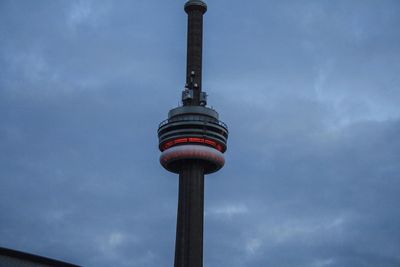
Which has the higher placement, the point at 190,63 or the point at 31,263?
the point at 190,63

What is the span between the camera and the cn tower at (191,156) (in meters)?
120

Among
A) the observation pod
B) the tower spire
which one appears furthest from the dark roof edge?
the tower spire

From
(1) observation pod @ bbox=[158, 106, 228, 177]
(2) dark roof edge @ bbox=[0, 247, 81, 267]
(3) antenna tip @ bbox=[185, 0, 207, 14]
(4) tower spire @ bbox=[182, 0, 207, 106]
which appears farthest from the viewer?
(3) antenna tip @ bbox=[185, 0, 207, 14]

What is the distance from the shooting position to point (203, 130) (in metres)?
125

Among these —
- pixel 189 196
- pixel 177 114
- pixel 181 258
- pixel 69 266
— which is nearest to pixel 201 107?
pixel 177 114

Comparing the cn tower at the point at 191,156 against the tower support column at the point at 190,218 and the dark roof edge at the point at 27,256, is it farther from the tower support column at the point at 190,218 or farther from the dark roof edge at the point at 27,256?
the dark roof edge at the point at 27,256

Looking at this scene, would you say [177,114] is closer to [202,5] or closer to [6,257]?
[202,5]

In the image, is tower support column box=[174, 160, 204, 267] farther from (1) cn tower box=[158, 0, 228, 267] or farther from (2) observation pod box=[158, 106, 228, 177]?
(2) observation pod box=[158, 106, 228, 177]

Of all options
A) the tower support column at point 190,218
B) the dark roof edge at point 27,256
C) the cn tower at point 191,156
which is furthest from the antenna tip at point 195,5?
the dark roof edge at point 27,256

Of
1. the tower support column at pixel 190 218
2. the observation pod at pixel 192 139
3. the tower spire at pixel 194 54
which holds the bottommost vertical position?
the tower support column at pixel 190 218

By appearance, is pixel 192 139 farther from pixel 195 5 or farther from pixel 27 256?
pixel 27 256

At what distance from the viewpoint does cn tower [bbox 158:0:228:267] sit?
120312 millimetres

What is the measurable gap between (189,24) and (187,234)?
42.5 metres

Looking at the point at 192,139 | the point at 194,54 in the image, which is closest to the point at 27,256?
the point at 192,139
